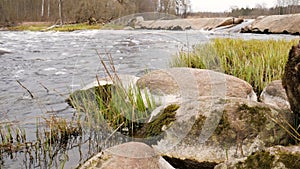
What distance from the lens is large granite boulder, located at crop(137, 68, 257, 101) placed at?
289cm

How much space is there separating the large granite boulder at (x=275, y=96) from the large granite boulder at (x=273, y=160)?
1166 mm

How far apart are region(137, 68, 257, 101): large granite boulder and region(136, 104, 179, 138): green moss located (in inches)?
18.4

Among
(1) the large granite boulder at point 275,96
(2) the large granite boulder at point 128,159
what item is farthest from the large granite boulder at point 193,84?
(2) the large granite boulder at point 128,159

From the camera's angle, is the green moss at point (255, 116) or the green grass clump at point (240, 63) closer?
the green moss at point (255, 116)

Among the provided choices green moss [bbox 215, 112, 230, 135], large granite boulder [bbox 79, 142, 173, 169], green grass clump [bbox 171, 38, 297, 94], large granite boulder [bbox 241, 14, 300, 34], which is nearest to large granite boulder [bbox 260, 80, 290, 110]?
green grass clump [bbox 171, 38, 297, 94]

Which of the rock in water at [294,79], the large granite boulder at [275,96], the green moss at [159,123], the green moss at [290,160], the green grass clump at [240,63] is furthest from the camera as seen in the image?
the green grass clump at [240,63]

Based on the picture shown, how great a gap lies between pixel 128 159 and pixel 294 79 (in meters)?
1.16

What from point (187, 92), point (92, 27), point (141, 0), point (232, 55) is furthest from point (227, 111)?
point (92, 27)

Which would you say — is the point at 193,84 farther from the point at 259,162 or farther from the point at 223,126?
the point at 259,162

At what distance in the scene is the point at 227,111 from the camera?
7.00 feet

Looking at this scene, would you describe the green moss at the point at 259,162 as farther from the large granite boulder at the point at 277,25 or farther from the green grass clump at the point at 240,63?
the large granite boulder at the point at 277,25

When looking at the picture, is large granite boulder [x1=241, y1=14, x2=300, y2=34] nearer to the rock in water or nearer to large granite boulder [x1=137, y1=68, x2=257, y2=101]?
large granite boulder [x1=137, y1=68, x2=257, y2=101]

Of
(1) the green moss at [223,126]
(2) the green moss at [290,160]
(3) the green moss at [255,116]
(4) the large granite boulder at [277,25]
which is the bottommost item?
(2) the green moss at [290,160]

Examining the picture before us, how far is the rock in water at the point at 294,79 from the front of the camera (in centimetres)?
193
